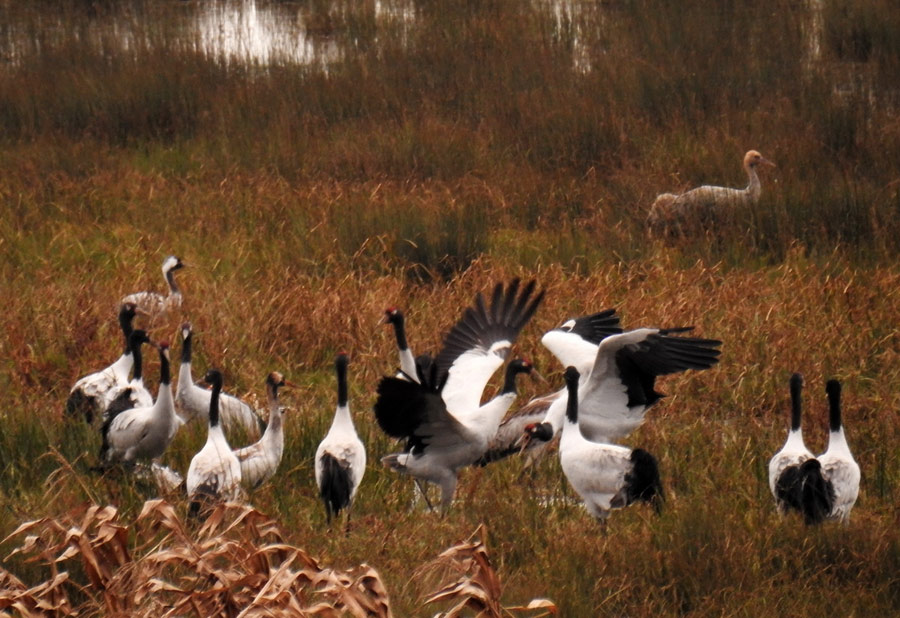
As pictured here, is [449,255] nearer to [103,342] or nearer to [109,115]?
[103,342]

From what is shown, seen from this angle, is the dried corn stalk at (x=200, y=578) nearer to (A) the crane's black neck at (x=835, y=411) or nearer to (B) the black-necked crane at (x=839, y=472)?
(B) the black-necked crane at (x=839, y=472)

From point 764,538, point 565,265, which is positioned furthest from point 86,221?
point 764,538

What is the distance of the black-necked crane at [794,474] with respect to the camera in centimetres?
Answer: 471

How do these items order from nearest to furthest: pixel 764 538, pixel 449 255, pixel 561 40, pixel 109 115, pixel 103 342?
1. pixel 764 538
2. pixel 103 342
3. pixel 449 255
4. pixel 109 115
5. pixel 561 40

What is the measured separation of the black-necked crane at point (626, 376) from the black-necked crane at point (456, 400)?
26 cm

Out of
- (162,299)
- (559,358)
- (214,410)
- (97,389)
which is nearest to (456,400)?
(559,358)

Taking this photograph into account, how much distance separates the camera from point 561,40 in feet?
43.8

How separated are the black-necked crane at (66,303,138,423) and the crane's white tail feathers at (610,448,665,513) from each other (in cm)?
233

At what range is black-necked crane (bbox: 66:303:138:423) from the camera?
5.93 meters

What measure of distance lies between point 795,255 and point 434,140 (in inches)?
136

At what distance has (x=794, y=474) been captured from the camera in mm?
4801

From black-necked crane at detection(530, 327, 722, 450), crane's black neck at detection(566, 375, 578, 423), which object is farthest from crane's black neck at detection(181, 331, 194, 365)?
crane's black neck at detection(566, 375, 578, 423)

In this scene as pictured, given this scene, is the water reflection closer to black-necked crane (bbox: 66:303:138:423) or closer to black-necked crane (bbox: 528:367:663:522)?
black-necked crane (bbox: 66:303:138:423)

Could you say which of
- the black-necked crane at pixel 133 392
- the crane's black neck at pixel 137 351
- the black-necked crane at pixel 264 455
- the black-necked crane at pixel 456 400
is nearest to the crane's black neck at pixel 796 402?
the black-necked crane at pixel 456 400
